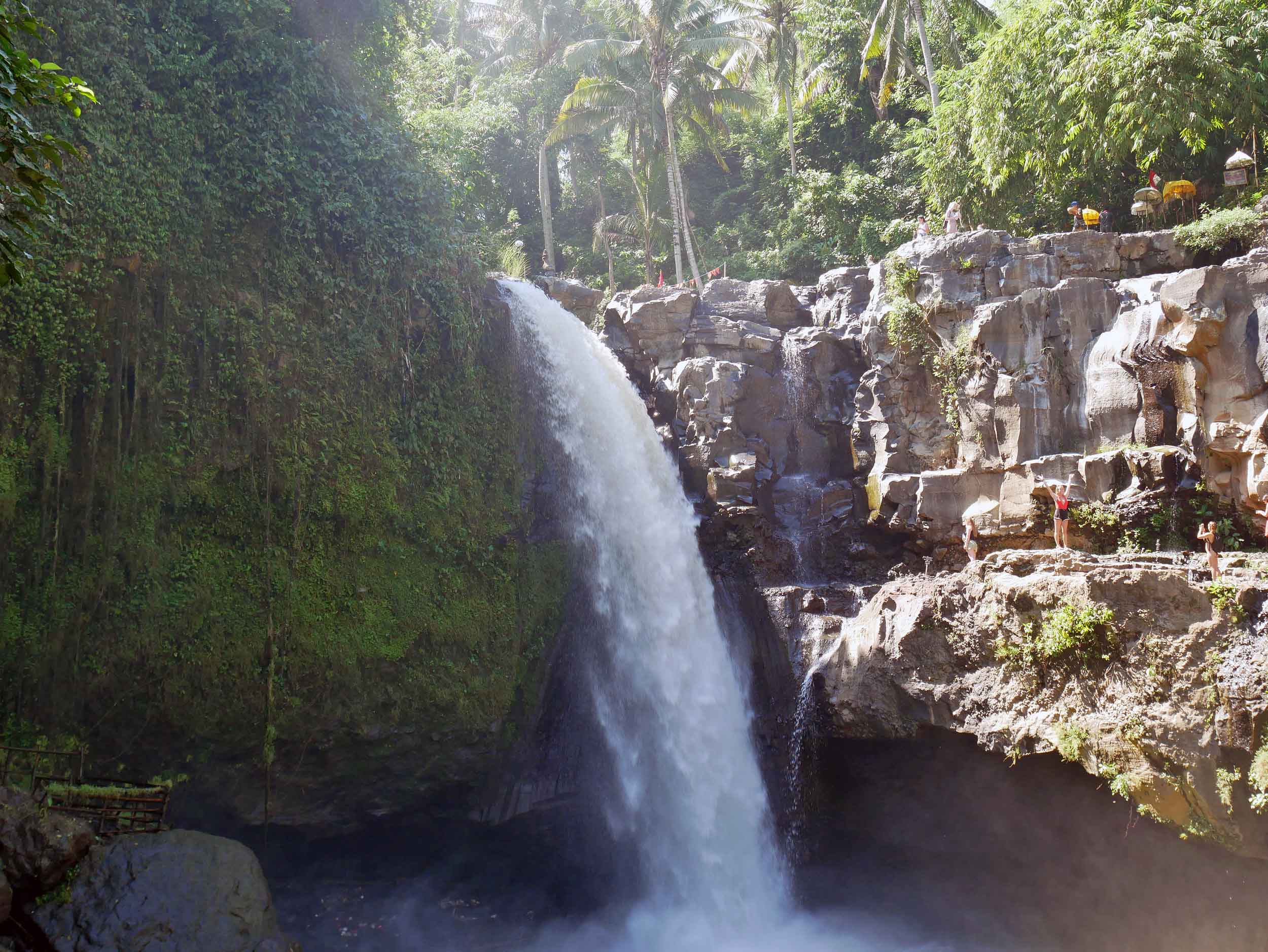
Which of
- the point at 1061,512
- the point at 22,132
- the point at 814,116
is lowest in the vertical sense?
the point at 1061,512

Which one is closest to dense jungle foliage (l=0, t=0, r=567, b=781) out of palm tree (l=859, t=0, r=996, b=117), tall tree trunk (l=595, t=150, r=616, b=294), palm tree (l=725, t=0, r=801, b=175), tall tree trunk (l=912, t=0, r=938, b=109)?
tall tree trunk (l=595, t=150, r=616, b=294)

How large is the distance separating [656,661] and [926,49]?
22352 mm

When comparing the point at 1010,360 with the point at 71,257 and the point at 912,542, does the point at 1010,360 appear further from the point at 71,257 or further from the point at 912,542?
the point at 71,257

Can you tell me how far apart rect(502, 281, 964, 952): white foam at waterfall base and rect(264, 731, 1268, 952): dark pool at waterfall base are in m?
0.41

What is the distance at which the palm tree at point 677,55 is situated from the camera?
92.9ft

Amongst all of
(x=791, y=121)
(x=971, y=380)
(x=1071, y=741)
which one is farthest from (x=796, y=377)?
(x=791, y=121)

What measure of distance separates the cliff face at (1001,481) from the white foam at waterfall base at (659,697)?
1010mm

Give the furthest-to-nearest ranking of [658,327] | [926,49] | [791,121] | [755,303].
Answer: [791,121]
[926,49]
[755,303]
[658,327]

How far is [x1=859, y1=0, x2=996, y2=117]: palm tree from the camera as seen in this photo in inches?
1128

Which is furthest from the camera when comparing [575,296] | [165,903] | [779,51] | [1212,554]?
[779,51]

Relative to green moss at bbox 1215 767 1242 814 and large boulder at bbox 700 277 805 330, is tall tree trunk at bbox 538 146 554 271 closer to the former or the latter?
large boulder at bbox 700 277 805 330

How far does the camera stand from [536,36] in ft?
110

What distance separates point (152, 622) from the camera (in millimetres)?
12102

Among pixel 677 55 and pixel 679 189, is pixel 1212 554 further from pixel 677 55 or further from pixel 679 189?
pixel 677 55
